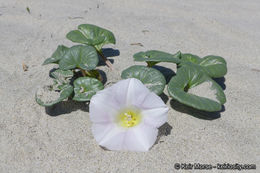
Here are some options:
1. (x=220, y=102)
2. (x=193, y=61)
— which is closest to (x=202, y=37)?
(x=193, y=61)

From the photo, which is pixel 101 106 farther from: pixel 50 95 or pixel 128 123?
pixel 50 95

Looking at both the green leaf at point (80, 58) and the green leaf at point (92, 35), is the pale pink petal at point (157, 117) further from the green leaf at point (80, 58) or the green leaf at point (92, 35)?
the green leaf at point (92, 35)

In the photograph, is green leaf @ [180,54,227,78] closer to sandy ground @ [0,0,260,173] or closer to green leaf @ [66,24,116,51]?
sandy ground @ [0,0,260,173]

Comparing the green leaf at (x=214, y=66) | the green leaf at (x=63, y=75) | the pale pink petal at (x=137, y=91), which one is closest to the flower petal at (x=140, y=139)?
the pale pink petal at (x=137, y=91)

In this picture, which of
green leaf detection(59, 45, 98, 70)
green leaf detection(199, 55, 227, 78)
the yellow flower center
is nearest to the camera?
the yellow flower center

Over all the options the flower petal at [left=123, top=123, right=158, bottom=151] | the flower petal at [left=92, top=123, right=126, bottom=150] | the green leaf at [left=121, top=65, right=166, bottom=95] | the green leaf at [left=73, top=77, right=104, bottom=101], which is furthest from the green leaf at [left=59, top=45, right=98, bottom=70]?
the flower petal at [left=123, top=123, right=158, bottom=151]

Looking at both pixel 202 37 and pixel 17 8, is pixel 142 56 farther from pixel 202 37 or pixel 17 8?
pixel 17 8

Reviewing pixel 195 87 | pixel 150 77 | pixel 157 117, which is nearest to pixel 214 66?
pixel 195 87
